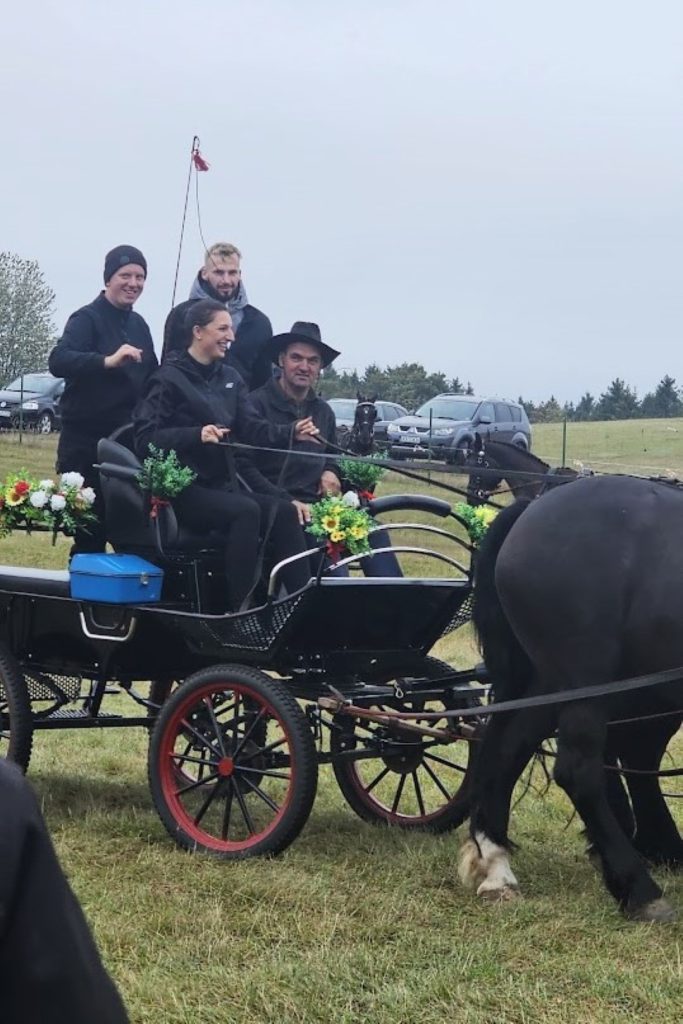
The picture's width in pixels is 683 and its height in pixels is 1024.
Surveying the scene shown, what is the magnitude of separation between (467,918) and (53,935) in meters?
3.31

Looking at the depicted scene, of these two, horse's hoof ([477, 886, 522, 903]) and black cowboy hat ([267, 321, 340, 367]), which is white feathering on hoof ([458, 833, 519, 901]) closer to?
horse's hoof ([477, 886, 522, 903])

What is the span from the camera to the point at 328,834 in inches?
206

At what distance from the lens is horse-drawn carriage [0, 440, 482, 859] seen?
480cm

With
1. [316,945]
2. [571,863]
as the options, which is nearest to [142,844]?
[316,945]

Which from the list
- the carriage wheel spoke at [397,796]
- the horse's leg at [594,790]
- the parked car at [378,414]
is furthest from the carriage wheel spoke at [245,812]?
the parked car at [378,414]

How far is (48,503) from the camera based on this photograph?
5555 mm

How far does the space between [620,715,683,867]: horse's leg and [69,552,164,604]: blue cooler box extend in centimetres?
192

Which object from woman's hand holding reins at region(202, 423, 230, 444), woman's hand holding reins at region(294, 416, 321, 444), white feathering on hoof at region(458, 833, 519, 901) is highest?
woman's hand holding reins at region(294, 416, 321, 444)

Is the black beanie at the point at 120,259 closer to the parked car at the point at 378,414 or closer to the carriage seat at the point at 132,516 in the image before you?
the carriage seat at the point at 132,516

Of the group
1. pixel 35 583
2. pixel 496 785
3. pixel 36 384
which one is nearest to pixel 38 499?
pixel 35 583

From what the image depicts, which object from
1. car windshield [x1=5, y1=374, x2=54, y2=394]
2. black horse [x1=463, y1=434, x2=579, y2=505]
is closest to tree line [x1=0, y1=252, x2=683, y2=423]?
car windshield [x1=5, y1=374, x2=54, y2=394]

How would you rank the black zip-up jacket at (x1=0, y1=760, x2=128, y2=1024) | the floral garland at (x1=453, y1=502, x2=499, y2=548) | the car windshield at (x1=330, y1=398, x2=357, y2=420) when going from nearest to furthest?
the black zip-up jacket at (x1=0, y1=760, x2=128, y2=1024)
the floral garland at (x1=453, y1=502, x2=499, y2=548)
the car windshield at (x1=330, y1=398, x2=357, y2=420)

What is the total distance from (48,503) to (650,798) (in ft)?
8.98

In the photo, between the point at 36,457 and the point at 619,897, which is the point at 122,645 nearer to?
the point at 619,897
